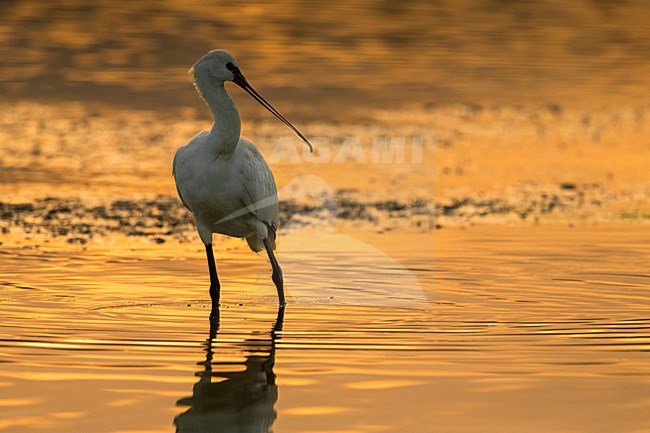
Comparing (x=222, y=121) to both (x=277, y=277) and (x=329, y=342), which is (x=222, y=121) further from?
(x=329, y=342)

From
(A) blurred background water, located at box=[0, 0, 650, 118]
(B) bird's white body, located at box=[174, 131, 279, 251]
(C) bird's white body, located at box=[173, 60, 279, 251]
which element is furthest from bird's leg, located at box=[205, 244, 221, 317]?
(A) blurred background water, located at box=[0, 0, 650, 118]

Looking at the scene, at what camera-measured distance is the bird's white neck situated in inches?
397

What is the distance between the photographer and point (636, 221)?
47.4 ft

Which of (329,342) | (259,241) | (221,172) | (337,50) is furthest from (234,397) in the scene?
(337,50)

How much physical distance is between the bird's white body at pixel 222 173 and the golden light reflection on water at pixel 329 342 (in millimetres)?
628

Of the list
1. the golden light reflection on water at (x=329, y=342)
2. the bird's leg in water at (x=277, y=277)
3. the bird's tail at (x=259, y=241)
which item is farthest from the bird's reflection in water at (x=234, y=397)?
the bird's tail at (x=259, y=241)

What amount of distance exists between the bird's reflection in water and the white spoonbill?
1.83 meters

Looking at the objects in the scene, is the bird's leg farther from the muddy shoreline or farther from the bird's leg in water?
the muddy shoreline

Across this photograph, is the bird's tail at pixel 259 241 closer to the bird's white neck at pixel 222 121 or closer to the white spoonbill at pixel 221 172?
the white spoonbill at pixel 221 172

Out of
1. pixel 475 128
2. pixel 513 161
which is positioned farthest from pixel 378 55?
pixel 513 161

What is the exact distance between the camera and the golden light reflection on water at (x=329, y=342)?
686cm

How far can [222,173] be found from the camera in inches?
400

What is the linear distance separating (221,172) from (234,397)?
10.2 feet

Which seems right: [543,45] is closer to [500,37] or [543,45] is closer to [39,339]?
[500,37]
